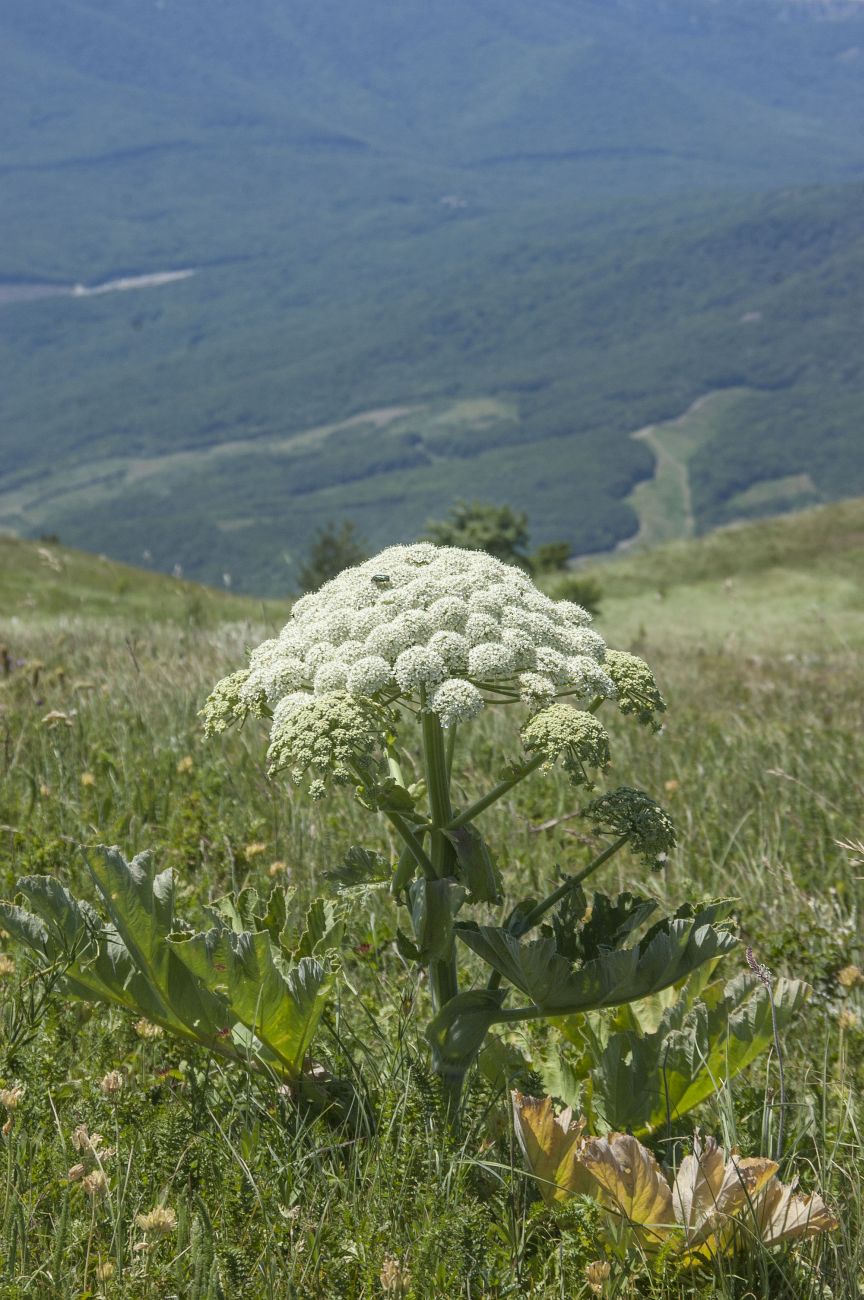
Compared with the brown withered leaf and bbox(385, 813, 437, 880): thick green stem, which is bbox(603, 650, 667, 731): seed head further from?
the brown withered leaf

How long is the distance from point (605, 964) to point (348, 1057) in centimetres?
81

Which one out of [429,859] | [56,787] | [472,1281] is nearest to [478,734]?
[56,787]

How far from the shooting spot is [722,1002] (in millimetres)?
2973

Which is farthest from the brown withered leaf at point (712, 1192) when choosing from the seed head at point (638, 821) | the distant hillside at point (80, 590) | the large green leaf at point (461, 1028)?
the distant hillside at point (80, 590)

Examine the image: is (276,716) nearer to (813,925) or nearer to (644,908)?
(644,908)

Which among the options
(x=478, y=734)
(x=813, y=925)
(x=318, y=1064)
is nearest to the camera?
(x=318, y=1064)

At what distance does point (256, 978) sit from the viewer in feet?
9.29

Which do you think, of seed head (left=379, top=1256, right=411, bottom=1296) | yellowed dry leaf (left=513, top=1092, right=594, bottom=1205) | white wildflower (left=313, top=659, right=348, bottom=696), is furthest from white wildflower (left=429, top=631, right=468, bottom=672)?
seed head (left=379, top=1256, right=411, bottom=1296)

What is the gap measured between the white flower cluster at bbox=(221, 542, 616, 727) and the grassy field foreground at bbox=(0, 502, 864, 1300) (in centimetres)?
53

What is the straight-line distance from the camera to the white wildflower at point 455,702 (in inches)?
105

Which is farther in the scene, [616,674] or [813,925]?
[813,925]

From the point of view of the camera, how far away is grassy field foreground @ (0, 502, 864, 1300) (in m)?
2.53

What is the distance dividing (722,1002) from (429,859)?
875 mm

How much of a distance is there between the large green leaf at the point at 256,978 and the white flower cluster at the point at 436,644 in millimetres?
585
